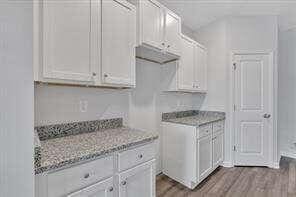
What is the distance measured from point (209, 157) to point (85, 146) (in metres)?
2.21

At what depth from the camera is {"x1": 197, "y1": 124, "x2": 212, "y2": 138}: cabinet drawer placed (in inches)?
107

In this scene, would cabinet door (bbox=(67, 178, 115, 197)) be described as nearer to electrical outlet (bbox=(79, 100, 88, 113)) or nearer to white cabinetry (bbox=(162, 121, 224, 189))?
electrical outlet (bbox=(79, 100, 88, 113))

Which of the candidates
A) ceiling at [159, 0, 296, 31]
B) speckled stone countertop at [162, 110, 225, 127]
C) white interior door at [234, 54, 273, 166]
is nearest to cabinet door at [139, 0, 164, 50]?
ceiling at [159, 0, 296, 31]

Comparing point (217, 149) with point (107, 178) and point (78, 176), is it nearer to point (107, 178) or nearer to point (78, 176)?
point (107, 178)

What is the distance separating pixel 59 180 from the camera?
1128mm

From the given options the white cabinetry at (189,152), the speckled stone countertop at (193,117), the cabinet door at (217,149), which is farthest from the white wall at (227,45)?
the white cabinetry at (189,152)

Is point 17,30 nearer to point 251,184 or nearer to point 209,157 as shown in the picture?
point 209,157

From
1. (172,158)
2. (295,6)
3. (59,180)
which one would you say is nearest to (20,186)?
(59,180)

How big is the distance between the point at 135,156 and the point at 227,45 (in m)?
3.06

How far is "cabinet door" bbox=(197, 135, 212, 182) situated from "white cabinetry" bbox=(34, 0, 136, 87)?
145cm

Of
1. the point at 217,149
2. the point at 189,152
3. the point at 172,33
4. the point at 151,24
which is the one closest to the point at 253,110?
the point at 217,149

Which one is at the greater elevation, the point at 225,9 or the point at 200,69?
the point at 225,9

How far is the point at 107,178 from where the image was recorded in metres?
1.41

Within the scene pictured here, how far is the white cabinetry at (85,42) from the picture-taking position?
1.32 meters
